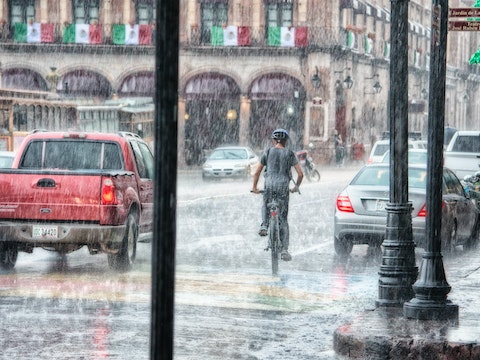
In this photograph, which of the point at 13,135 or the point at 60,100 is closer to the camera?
the point at 13,135

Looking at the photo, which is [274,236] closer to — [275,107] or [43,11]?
[275,107]

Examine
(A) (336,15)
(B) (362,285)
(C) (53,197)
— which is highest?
(A) (336,15)

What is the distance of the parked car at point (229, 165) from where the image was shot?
138 feet

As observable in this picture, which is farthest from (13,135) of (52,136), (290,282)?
(290,282)

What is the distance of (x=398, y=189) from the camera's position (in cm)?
1066

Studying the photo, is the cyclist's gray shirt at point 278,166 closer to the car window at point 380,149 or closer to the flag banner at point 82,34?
the car window at point 380,149

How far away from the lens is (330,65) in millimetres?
56938

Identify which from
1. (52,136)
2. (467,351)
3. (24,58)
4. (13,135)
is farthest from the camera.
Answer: (24,58)

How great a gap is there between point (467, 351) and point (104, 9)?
5039cm

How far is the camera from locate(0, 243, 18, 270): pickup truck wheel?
13883 millimetres

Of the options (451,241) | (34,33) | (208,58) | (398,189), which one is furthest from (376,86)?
(398,189)

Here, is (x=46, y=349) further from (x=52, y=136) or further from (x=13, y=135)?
(x=13, y=135)

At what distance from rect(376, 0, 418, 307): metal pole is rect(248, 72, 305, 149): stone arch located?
45.7m

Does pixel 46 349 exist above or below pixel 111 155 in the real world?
below
